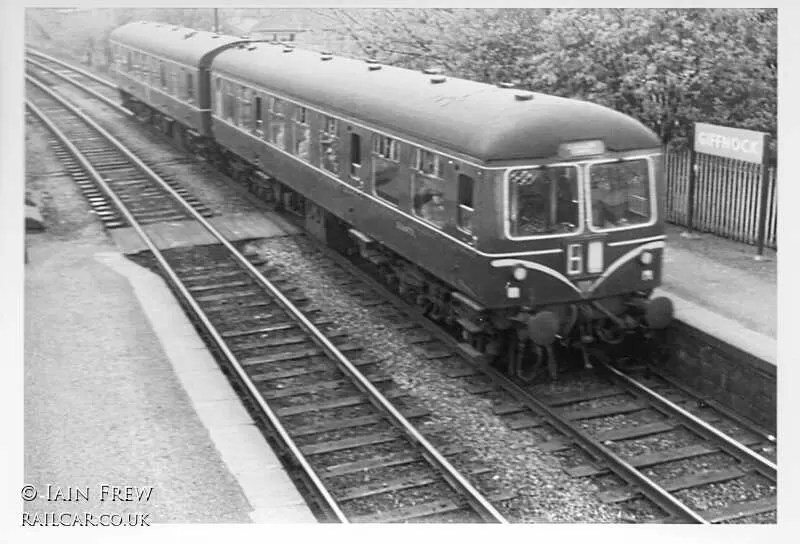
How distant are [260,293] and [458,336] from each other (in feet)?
7.20

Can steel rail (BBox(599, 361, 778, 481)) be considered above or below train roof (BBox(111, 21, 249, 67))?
below

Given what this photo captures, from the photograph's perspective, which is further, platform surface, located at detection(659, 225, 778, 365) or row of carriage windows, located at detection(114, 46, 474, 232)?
row of carriage windows, located at detection(114, 46, 474, 232)

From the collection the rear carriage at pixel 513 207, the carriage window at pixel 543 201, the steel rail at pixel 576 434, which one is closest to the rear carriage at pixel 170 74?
the rear carriage at pixel 513 207

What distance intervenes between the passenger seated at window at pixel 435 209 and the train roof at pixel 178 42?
4618mm

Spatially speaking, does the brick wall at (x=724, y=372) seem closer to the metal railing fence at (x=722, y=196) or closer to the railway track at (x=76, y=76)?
the metal railing fence at (x=722, y=196)

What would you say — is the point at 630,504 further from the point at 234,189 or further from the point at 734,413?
the point at 234,189

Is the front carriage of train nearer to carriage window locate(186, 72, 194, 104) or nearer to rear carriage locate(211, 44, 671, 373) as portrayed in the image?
rear carriage locate(211, 44, 671, 373)

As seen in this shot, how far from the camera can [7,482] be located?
7.17m

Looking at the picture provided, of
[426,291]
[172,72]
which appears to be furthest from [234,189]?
[426,291]

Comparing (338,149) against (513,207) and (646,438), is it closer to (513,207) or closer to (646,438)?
(513,207)

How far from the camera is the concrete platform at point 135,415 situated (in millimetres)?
6727

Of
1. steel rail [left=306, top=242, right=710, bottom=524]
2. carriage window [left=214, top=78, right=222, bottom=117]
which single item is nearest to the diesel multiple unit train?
steel rail [left=306, top=242, right=710, bottom=524]

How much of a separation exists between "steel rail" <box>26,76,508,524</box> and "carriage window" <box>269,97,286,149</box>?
3.95ft

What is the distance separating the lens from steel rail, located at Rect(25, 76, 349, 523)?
6.70 metres
